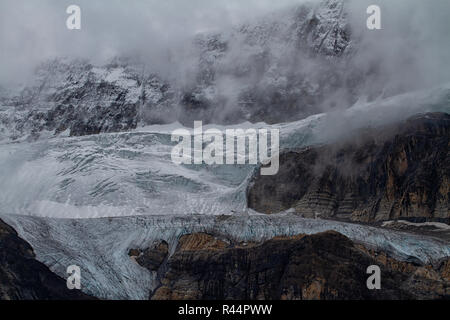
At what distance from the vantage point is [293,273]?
106 ft

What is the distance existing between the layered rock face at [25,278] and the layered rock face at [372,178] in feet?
78.4

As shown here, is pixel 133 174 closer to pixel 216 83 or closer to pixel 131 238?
pixel 131 238

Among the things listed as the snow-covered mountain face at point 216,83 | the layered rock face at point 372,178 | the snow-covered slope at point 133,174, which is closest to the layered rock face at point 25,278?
the snow-covered slope at point 133,174

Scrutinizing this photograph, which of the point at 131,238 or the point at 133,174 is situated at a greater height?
the point at 133,174

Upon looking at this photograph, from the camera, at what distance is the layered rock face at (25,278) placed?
3102 centimetres

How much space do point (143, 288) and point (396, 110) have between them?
97.5 feet

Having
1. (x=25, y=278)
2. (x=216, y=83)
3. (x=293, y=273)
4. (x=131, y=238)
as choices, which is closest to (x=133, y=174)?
(x=131, y=238)

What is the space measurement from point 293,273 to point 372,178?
70.7 feet

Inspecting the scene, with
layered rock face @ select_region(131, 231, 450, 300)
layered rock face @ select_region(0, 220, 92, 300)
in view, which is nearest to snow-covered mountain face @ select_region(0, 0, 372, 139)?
layered rock face @ select_region(131, 231, 450, 300)

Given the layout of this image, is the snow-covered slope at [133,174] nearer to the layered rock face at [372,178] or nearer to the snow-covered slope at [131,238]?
the layered rock face at [372,178]

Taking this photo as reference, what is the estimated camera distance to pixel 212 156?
6600 centimetres

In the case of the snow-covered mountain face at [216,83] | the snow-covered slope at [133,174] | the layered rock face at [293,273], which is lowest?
the layered rock face at [293,273]
